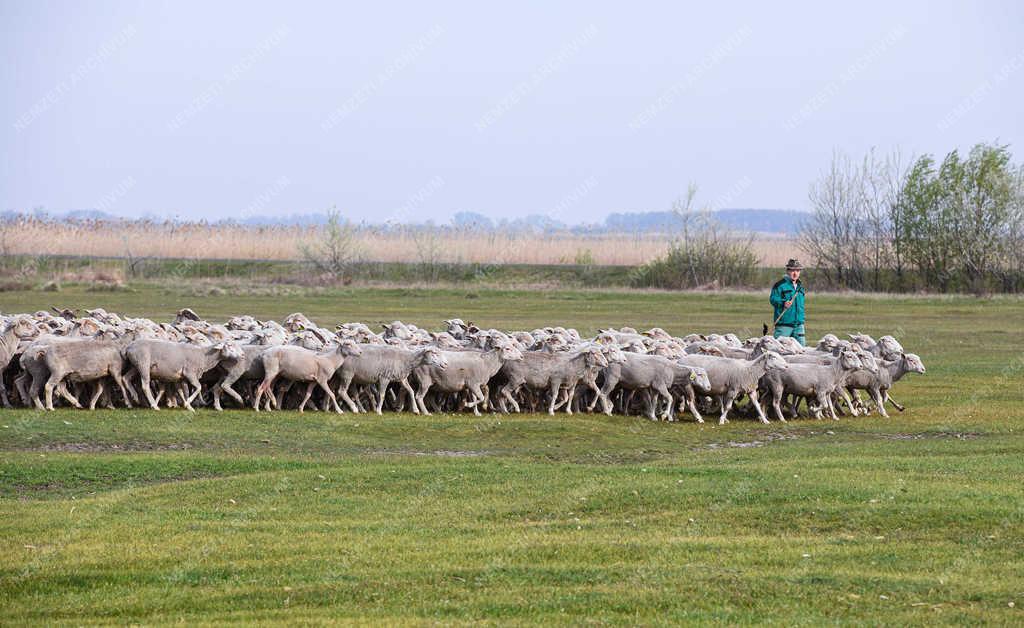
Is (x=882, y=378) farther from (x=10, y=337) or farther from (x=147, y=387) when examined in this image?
(x=10, y=337)

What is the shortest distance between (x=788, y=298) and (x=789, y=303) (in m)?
0.13

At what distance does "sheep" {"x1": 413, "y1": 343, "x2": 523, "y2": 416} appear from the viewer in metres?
22.3

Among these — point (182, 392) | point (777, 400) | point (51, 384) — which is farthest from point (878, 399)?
point (51, 384)

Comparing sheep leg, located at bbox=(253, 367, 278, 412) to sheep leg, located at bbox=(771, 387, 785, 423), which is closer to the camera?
sheep leg, located at bbox=(253, 367, 278, 412)

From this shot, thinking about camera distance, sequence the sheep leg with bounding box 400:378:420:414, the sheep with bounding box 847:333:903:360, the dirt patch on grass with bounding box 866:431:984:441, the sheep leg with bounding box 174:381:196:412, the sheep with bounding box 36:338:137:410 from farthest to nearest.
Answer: the sheep with bounding box 847:333:903:360 → the sheep leg with bounding box 400:378:420:414 → the sheep leg with bounding box 174:381:196:412 → the sheep with bounding box 36:338:137:410 → the dirt patch on grass with bounding box 866:431:984:441

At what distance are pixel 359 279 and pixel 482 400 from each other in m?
48.7

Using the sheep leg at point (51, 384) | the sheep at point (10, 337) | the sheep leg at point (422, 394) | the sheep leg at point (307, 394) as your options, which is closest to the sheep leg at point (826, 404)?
the sheep leg at point (422, 394)

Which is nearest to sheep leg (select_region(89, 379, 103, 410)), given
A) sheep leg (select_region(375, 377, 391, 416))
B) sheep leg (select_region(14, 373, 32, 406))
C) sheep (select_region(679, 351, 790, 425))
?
sheep leg (select_region(14, 373, 32, 406))

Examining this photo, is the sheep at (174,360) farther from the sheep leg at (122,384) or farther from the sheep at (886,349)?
the sheep at (886,349)

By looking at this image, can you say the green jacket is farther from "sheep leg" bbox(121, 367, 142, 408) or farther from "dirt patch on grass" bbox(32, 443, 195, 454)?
"dirt patch on grass" bbox(32, 443, 195, 454)

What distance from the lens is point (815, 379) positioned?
74.2ft

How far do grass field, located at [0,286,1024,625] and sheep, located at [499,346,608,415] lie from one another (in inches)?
35.2

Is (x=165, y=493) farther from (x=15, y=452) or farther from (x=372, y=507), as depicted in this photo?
(x=15, y=452)

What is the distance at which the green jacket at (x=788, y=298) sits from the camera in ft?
84.2
